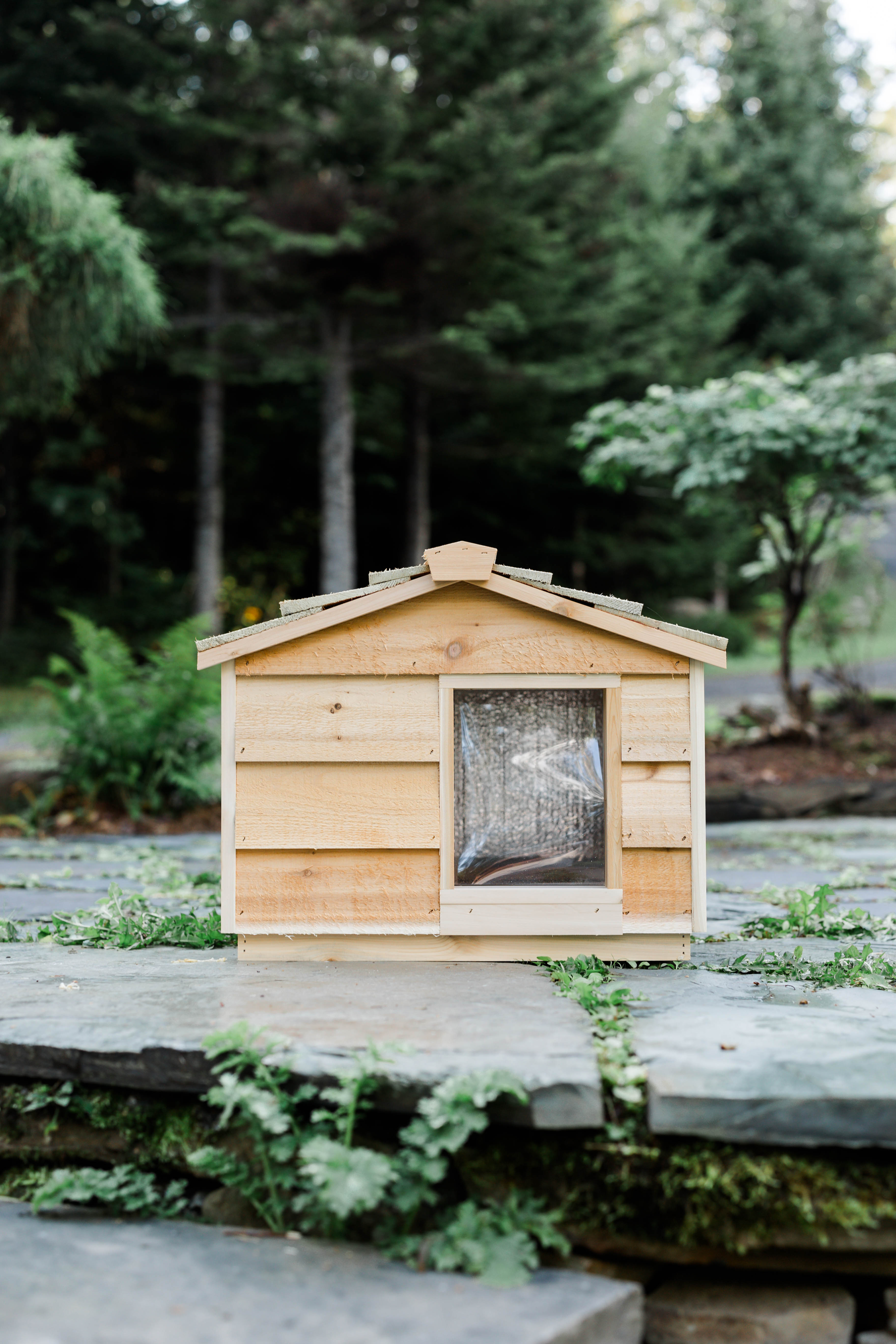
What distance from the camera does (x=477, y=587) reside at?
8.79 feet

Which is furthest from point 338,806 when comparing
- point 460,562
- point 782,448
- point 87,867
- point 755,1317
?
point 782,448

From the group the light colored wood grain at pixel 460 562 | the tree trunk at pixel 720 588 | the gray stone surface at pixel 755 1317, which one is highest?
the tree trunk at pixel 720 588

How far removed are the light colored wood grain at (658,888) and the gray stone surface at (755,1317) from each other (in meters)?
→ 0.91

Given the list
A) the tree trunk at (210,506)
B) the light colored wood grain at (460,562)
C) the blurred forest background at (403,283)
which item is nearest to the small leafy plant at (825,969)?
the light colored wood grain at (460,562)

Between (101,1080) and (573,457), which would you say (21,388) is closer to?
(101,1080)

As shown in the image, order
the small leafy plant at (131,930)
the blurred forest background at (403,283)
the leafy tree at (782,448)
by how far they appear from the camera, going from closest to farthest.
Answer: the small leafy plant at (131,930) → the leafy tree at (782,448) → the blurred forest background at (403,283)

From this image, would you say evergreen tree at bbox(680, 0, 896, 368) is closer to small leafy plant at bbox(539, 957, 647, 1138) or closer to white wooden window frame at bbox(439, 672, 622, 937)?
white wooden window frame at bbox(439, 672, 622, 937)

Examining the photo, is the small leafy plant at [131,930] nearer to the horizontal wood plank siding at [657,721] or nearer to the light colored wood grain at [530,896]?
the light colored wood grain at [530,896]

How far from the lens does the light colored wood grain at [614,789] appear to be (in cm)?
264

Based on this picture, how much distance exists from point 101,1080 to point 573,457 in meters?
14.9

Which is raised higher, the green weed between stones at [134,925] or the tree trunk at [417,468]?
the tree trunk at [417,468]

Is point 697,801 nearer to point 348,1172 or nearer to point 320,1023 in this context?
point 320,1023

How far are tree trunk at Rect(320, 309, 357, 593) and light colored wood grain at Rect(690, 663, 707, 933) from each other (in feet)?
31.1

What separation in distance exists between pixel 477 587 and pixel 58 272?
4.78 meters
